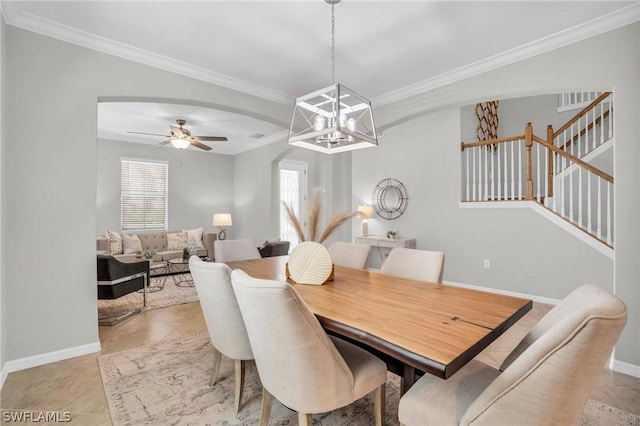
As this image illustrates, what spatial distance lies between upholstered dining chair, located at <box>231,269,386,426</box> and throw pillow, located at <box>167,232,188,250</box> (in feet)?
18.4

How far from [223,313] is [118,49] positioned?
251cm

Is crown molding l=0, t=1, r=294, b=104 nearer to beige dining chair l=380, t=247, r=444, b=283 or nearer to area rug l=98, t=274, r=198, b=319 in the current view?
beige dining chair l=380, t=247, r=444, b=283

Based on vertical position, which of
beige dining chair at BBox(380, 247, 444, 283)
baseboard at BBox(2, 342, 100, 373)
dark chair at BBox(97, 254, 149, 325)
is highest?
beige dining chair at BBox(380, 247, 444, 283)

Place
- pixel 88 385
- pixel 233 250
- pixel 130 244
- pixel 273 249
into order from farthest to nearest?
pixel 130 244 < pixel 273 249 < pixel 233 250 < pixel 88 385

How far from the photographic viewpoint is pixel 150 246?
6066mm

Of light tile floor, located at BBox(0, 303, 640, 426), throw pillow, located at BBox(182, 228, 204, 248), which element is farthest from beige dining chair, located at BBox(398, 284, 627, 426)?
throw pillow, located at BBox(182, 228, 204, 248)

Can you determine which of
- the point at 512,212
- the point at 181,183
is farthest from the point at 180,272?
the point at 512,212

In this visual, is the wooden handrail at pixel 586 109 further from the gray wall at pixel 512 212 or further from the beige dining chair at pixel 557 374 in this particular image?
the beige dining chair at pixel 557 374

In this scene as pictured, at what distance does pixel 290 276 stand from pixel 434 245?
359cm

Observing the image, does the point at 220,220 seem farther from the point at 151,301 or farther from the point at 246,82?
the point at 246,82

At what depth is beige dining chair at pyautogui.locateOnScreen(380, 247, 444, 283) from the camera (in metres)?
2.22

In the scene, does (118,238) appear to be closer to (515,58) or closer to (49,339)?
(49,339)

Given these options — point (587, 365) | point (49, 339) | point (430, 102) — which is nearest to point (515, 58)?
point (430, 102)

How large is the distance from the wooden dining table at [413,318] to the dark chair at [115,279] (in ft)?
7.76
